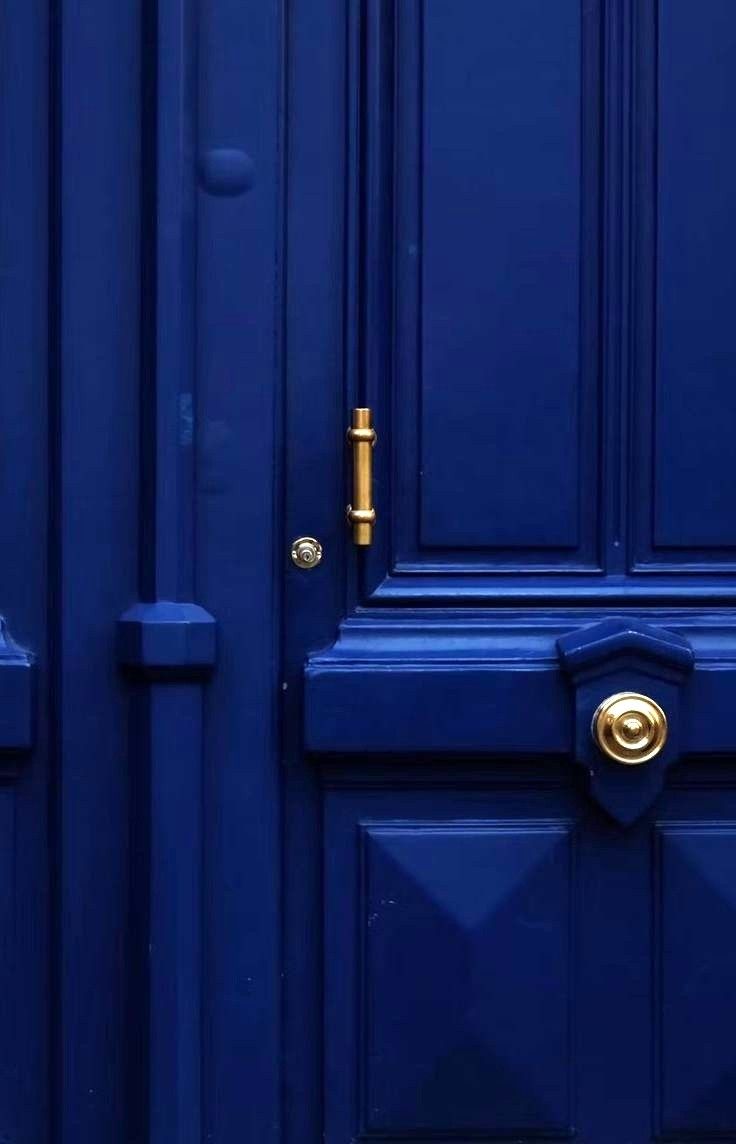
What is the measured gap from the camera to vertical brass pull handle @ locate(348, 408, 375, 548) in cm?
216

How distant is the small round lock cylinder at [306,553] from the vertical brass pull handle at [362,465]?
0.07 metres

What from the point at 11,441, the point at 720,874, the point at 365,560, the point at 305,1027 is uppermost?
the point at 11,441

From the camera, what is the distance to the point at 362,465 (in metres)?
2.16

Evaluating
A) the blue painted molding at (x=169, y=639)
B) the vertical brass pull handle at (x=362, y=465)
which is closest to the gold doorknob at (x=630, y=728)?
the vertical brass pull handle at (x=362, y=465)

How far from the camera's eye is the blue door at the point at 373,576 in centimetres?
214

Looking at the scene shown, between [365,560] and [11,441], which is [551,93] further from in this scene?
[11,441]

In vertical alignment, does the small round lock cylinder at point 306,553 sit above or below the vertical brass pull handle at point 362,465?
below

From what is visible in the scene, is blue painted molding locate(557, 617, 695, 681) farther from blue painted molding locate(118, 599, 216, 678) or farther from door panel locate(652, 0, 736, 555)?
blue painted molding locate(118, 599, 216, 678)

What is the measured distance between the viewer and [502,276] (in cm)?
219

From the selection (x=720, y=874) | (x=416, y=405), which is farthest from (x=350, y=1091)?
(x=416, y=405)

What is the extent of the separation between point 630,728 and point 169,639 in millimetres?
640

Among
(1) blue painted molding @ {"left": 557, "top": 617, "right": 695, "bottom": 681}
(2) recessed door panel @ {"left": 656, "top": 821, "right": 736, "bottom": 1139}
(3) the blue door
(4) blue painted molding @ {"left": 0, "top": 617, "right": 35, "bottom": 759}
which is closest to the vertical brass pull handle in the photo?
(3) the blue door

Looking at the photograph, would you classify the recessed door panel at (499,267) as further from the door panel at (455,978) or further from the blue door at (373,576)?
the door panel at (455,978)

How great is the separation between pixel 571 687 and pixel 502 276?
582 millimetres
